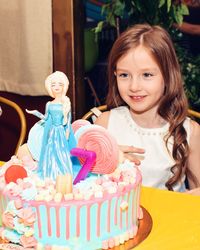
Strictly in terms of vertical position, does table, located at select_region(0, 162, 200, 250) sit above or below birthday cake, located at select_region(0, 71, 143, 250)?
below

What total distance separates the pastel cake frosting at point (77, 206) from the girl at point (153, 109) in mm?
458

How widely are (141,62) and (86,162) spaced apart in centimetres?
62

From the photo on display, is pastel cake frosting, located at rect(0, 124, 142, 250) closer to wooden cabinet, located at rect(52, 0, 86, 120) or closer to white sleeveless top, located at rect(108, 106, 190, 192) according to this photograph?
white sleeveless top, located at rect(108, 106, 190, 192)

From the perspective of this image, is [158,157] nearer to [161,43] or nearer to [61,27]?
[161,43]

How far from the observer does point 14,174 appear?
140 cm

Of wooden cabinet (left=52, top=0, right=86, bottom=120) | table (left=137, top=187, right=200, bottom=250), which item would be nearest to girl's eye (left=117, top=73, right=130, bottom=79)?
table (left=137, top=187, right=200, bottom=250)

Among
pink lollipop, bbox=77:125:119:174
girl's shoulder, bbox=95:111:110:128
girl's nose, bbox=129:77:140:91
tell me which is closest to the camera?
pink lollipop, bbox=77:125:119:174

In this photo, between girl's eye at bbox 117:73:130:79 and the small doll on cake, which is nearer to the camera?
the small doll on cake

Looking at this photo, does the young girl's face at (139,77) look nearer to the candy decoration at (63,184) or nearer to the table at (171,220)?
the table at (171,220)

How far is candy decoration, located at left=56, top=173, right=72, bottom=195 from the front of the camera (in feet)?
4.27

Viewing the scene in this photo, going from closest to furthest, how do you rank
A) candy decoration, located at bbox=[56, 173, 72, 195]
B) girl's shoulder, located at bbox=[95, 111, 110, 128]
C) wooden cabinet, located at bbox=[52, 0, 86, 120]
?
candy decoration, located at bbox=[56, 173, 72, 195], girl's shoulder, located at bbox=[95, 111, 110, 128], wooden cabinet, located at bbox=[52, 0, 86, 120]

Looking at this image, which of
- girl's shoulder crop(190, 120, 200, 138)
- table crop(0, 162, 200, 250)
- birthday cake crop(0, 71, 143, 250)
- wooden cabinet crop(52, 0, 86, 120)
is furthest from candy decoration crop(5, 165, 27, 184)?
wooden cabinet crop(52, 0, 86, 120)

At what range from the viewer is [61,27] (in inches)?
122

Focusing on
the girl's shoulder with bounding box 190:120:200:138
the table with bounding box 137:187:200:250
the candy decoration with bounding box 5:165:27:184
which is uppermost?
the candy decoration with bounding box 5:165:27:184
